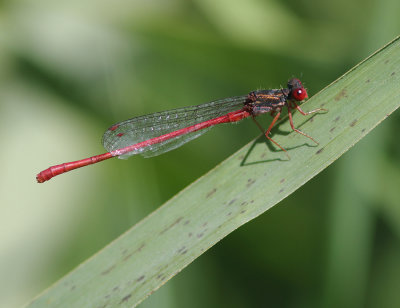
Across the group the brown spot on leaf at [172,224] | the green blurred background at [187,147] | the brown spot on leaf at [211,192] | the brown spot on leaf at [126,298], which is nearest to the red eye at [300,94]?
the green blurred background at [187,147]

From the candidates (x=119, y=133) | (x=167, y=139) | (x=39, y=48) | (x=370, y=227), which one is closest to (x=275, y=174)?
(x=370, y=227)

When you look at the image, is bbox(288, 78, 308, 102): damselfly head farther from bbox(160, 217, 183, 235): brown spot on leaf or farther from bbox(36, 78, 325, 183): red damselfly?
bbox(160, 217, 183, 235): brown spot on leaf

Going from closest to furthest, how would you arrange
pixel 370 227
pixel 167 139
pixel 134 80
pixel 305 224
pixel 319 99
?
1. pixel 319 99
2. pixel 370 227
3. pixel 305 224
4. pixel 167 139
5. pixel 134 80

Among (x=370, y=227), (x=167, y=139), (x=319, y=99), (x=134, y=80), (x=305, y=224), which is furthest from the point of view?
(x=134, y=80)

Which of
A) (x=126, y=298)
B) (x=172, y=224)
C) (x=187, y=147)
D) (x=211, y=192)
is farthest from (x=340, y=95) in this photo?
(x=187, y=147)

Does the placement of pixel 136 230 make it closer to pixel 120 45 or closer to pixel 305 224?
pixel 305 224

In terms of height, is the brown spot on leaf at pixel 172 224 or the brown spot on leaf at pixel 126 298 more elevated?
the brown spot on leaf at pixel 172 224

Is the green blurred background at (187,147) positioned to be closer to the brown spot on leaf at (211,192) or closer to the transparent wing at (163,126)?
the transparent wing at (163,126)
